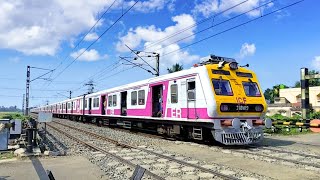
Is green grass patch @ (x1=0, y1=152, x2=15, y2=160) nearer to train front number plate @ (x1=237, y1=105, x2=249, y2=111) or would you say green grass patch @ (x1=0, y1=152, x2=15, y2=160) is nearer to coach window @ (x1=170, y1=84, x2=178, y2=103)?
coach window @ (x1=170, y1=84, x2=178, y2=103)

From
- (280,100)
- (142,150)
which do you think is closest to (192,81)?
(142,150)

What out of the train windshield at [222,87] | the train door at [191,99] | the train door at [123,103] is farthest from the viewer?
the train door at [123,103]

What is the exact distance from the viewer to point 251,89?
47.6 feet

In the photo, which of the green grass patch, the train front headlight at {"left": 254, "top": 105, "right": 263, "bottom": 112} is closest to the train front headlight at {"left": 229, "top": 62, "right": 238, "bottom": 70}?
the train front headlight at {"left": 254, "top": 105, "right": 263, "bottom": 112}

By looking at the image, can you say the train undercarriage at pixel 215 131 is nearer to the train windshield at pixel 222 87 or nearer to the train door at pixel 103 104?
the train windshield at pixel 222 87

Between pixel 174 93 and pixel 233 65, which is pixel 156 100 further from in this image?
pixel 233 65

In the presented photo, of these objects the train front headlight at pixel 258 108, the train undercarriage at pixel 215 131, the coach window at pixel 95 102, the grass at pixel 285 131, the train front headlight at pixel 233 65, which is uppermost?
the train front headlight at pixel 233 65

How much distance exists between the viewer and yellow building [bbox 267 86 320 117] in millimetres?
60156

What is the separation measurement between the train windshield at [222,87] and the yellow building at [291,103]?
4240cm

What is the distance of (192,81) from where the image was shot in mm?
14102

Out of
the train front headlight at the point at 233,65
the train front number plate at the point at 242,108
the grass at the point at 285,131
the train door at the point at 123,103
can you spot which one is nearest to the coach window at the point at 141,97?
the train door at the point at 123,103

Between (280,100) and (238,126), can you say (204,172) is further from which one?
(280,100)

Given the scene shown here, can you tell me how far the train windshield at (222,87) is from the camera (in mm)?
13273

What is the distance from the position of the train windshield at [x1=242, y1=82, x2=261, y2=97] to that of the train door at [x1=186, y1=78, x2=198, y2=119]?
204cm
